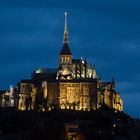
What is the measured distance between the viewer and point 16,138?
456 feet

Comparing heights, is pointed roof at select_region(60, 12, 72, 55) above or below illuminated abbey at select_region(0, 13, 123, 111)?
above

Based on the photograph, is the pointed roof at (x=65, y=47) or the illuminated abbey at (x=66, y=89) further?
the pointed roof at (x=65, y=47)

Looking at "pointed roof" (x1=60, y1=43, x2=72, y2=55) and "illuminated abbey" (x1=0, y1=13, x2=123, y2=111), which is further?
"pointed roof" (x1=60, y1=43, x2=72, y2=55)

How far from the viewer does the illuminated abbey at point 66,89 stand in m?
174

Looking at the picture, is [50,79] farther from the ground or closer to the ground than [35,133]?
farther from the ground

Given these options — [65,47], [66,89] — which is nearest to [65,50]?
[65,47]

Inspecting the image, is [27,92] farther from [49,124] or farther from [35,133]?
[35,133]

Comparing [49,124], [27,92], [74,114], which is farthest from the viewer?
[27,92]

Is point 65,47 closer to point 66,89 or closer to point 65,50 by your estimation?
point 65,50

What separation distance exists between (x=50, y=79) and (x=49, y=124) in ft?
91.5

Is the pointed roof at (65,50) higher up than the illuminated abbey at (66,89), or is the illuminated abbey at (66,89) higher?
the pointed roof at (65,50)

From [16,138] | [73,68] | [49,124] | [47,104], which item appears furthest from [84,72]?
[16,138]

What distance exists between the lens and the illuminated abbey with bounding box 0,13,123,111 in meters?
174

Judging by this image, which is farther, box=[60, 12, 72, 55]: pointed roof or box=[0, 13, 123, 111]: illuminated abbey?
box=[60, 12, 72, 55]: pointed roof
